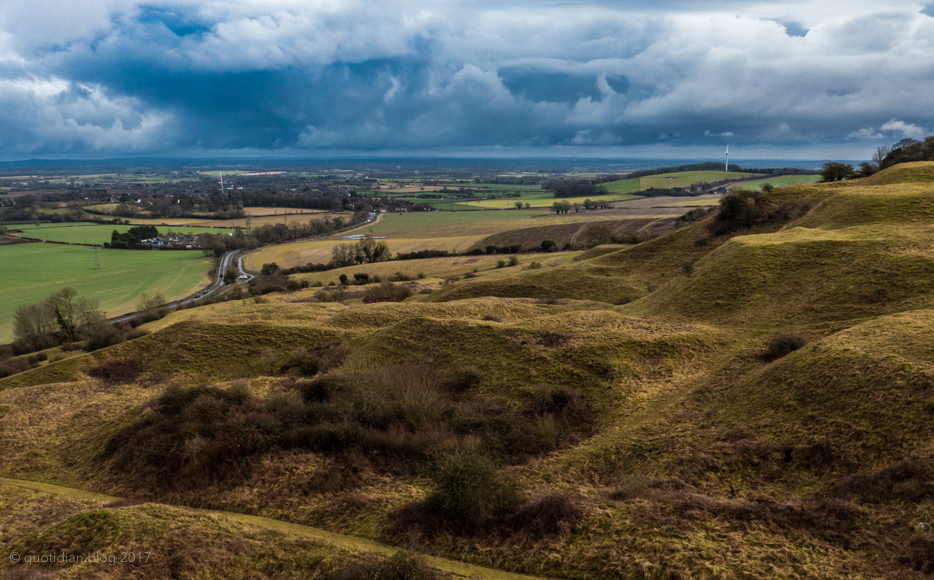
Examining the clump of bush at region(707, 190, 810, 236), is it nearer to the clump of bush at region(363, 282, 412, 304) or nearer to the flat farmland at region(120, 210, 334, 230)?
the clump of bush at region(363, 282, 412, 304)

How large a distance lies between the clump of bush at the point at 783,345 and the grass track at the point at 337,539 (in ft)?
58.1

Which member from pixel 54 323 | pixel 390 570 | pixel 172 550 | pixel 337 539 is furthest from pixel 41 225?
pixel 390 570

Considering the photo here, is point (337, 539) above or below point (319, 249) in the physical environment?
below

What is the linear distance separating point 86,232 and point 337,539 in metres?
175

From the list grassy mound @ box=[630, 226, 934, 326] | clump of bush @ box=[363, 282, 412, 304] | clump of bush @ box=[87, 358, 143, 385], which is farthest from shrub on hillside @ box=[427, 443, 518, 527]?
clump of bush @ box=[363, 282, 412, 304]

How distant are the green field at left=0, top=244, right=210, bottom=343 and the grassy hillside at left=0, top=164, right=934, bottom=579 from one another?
5642 cm

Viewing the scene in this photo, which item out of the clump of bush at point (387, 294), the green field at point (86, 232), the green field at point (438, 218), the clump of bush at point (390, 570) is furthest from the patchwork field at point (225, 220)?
the clump of bush at point (390, 570)

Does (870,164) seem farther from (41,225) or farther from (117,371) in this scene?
(41,225)

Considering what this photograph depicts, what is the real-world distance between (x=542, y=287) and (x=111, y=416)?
117ft

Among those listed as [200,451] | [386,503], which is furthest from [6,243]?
[386,503]

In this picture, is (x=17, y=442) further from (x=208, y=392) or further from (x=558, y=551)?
(x=558, y=551)

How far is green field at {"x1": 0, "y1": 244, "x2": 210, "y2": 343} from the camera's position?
86625mm

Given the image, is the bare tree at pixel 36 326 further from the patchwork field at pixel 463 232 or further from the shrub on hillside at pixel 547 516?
the shrub on hillside at pixel 547 516

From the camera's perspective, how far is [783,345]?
25703mm
